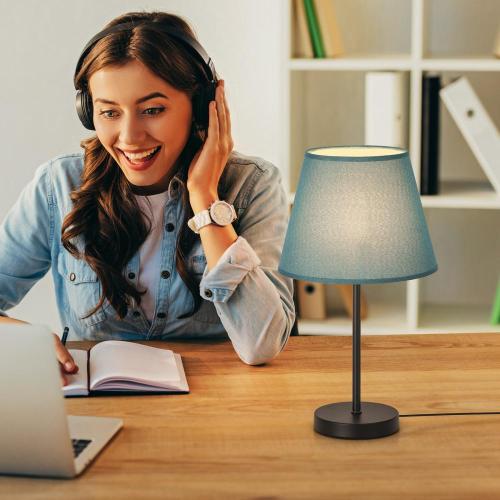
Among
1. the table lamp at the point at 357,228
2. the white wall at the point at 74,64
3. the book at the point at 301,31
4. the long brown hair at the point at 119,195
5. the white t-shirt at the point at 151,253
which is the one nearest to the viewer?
the table lamp at the point at 357,228

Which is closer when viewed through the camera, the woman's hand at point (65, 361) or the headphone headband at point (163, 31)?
the woman's hand at point (65, 361)

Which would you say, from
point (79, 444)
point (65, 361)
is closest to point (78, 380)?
point (65, 361)

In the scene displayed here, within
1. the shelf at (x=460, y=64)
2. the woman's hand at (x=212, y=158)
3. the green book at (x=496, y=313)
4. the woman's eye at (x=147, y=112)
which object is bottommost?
the green book at (x=496, y=313)

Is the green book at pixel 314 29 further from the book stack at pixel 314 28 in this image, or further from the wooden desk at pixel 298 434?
the wooden desk at pixel 298 434

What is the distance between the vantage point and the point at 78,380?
1.62m

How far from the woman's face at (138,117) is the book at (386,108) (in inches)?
43.2

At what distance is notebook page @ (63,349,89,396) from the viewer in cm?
158

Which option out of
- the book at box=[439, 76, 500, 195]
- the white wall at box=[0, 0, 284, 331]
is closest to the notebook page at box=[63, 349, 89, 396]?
the book at box=[439, 76, 500, 195]

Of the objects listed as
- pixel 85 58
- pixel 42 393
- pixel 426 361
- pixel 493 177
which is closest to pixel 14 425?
pixel 42 393

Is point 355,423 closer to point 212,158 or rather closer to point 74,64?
point 212,158

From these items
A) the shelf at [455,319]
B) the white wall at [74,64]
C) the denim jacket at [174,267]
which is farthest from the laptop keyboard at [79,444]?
the white wall at [74,64]

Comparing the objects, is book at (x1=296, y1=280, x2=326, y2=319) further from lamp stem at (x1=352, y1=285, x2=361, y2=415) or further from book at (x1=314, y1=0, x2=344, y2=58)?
lamp stem at (x1=352, y1=285, x2=361, y2=415)

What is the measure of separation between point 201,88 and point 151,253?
0.33 metres

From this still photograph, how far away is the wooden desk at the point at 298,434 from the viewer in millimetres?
1244
